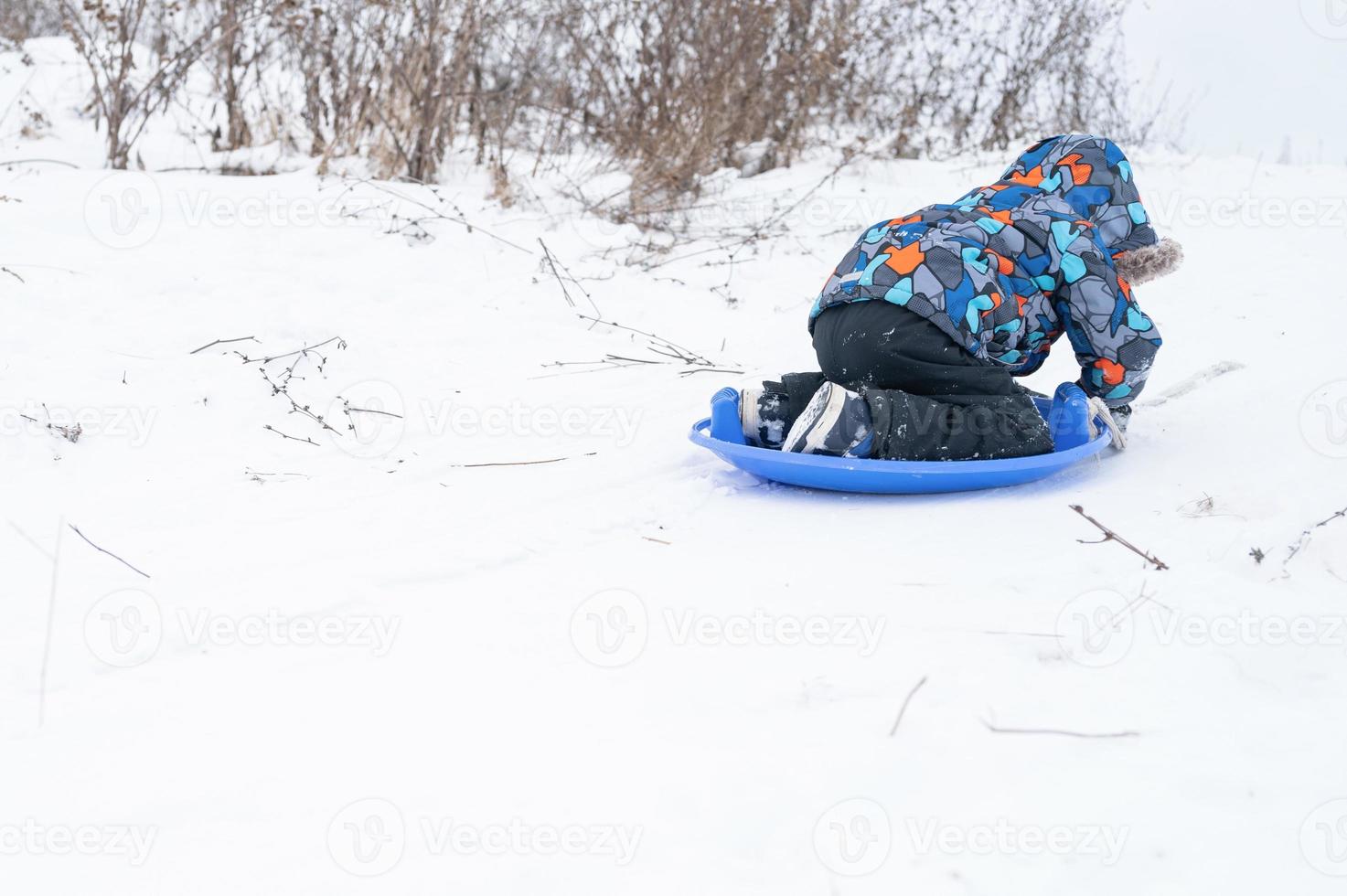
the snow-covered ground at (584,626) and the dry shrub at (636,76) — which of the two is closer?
the snow-covered ground at (584,626)

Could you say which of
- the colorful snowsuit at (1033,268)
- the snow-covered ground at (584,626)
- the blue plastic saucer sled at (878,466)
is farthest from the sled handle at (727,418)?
the colorful snowsuit at (1033,268)

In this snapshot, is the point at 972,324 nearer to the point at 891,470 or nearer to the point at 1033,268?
the point at 1033,268

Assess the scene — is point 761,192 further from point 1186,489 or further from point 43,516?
point 43,516

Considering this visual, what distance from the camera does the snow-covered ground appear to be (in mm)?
1196

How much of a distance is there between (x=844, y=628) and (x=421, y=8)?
4.26 m

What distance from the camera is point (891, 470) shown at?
221 cm

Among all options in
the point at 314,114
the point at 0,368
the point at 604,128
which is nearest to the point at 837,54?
the point at 604,128

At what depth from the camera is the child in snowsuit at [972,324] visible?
2.28m

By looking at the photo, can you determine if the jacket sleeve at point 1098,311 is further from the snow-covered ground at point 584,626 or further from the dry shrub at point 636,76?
the dry shrub at point 636,76

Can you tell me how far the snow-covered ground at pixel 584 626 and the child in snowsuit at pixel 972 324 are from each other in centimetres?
16

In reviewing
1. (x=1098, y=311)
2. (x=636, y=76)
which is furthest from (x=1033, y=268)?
(x=636, y=76)

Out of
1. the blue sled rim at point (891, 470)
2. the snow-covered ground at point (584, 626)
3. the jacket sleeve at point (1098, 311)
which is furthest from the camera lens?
the jacket sleeve at point (1098, 311)

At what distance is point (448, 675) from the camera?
1.55m

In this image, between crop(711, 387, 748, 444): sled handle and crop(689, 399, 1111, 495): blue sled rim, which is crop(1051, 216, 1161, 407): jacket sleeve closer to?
crop(689, 399, 1111, 495): blue sled rim
